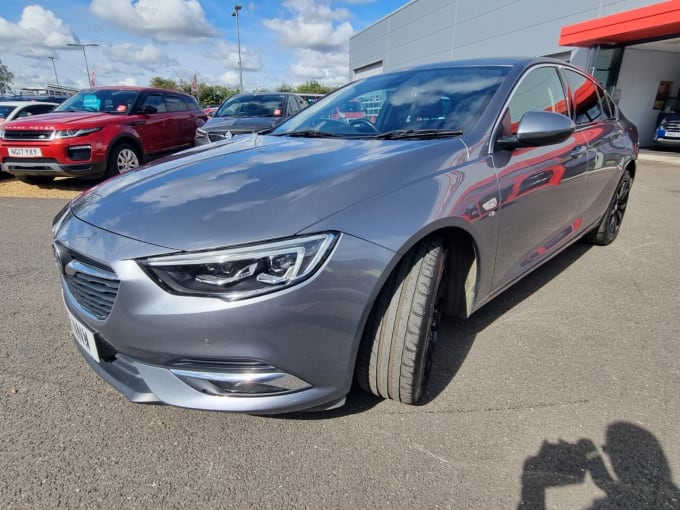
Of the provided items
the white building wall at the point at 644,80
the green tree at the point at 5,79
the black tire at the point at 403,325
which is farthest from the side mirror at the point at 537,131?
the green tree at the point at 5,79

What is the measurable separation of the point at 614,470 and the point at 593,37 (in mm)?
15495

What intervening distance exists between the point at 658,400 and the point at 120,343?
235cm

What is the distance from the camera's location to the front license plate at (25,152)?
6.05 m

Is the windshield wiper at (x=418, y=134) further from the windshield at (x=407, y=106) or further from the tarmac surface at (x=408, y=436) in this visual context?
the tarmac surface at (x=408, y=436)

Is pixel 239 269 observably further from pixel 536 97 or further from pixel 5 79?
pixel 5 79

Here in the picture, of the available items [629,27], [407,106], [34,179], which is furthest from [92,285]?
[629,27]

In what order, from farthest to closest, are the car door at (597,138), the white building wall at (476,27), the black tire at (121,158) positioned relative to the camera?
the white building wall at (476,27)
the black tire at (121,158)
the car door at (597,138)

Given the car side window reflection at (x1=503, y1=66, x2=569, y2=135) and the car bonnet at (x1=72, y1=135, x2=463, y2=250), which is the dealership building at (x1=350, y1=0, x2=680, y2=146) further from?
the car bonnet at (x1=72, y1=135, x2=463, y2=250)

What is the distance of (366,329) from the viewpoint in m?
1.66

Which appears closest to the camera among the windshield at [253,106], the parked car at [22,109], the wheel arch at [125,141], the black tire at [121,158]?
the wheel arch at [125,141]

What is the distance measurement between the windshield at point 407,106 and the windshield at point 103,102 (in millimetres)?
5497

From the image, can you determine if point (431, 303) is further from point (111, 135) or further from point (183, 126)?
point (183, 126)

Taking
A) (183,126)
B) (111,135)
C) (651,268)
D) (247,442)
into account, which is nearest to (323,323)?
(247,442)

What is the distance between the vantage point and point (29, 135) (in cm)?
608
